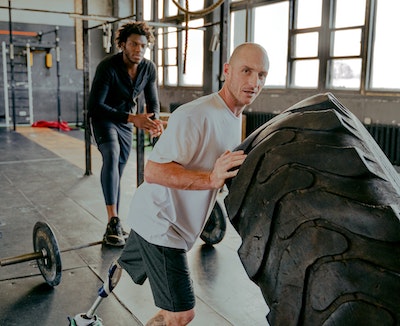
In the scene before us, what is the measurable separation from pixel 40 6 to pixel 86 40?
5.52 metres

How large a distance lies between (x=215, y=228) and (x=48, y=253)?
3.12 ft

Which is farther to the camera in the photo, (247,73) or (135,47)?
(135,47)

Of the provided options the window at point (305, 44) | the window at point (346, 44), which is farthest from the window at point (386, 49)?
the window at point (305, 44)

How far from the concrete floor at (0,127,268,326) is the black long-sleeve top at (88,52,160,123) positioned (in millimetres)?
761

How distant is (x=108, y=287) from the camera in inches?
60.0

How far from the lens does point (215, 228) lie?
8.70 feet

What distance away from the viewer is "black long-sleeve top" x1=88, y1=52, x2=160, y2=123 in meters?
2.58

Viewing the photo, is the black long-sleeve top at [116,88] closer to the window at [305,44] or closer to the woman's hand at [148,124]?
the woman's hand at [148,124]

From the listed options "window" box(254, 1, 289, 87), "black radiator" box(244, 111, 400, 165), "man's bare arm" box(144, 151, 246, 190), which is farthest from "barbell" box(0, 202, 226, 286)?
"window" box(254, 1, 289, 87)

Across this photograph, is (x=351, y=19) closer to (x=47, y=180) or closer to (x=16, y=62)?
(x=47, y=180)

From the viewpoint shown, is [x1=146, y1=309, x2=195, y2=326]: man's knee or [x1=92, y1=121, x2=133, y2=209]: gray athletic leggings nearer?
[x1=146, y1=309, x2=195, y2=326]: man's knee

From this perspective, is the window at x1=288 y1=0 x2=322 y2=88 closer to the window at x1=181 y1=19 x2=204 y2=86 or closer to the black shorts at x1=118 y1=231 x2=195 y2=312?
the window at x1=181 y1=19 x2=204 y2=86

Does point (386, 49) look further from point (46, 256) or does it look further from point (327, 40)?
point (46, 256)

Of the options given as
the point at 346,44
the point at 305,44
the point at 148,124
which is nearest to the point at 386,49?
the point at 346,44
